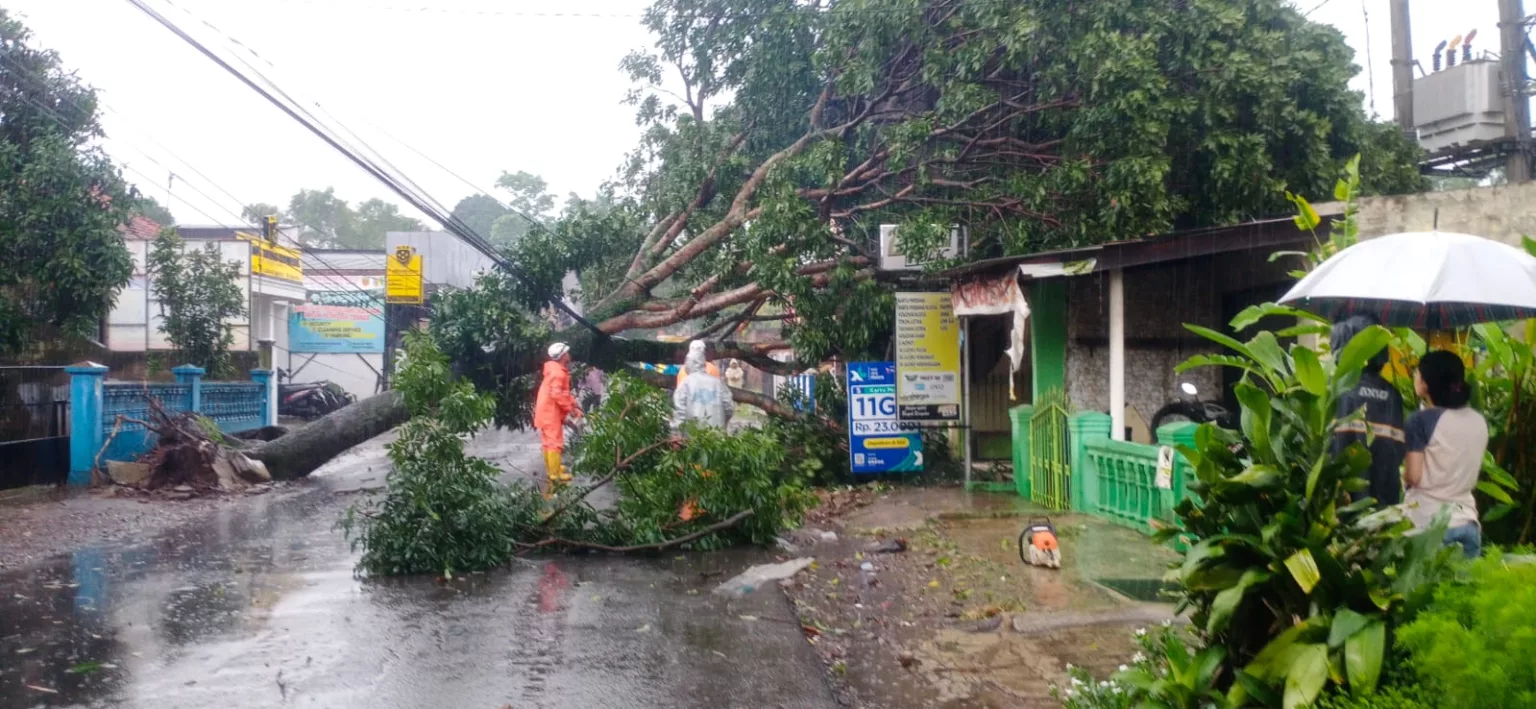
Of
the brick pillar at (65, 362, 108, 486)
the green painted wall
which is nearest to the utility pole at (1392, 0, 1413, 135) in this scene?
the green painted wall

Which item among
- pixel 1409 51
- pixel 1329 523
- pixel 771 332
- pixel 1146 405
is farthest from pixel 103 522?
pixel 771 332

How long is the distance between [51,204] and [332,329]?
59.5ft

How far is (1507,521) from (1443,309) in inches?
38.6

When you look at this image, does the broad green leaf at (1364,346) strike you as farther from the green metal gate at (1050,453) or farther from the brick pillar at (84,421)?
the brick pillar at (84,421)

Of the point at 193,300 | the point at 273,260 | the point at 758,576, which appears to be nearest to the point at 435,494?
the point at 758,576

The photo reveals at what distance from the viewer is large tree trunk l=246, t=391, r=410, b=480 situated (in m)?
15.6

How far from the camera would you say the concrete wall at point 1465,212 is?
8617 mm

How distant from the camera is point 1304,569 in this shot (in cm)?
370

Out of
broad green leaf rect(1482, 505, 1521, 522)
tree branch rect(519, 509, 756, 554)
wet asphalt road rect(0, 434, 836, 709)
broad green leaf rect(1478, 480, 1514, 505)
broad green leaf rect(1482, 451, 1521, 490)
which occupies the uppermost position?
broad green leaf rect(1482, 451, 1521, 490)

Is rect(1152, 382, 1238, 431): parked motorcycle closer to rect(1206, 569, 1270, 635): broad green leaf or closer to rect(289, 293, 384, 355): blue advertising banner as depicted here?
rect(1206, 569, 1270, 635): broad green leaf

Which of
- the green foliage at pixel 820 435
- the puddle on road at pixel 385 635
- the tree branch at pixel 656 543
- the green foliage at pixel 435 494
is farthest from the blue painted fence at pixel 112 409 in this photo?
the green foliage at pixel 820 435

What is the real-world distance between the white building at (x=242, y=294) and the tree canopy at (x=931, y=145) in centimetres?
1282

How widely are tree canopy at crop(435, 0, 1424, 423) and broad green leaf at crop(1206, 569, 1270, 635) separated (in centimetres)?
888

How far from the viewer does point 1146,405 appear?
12445mm
